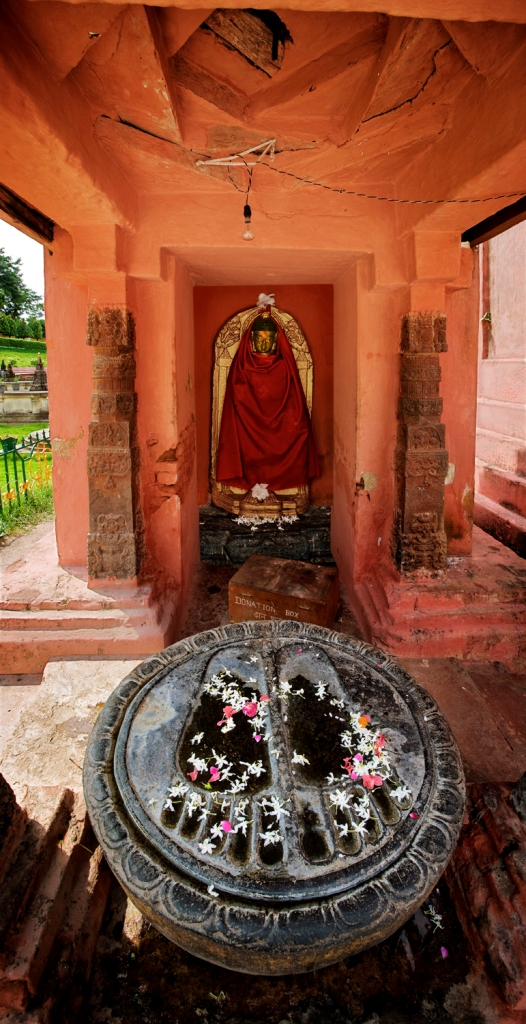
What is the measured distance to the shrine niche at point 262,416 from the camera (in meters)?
5.12

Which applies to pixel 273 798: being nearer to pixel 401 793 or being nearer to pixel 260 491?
pixel 401 793

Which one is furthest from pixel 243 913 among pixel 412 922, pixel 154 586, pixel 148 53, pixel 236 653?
pixel 148 53

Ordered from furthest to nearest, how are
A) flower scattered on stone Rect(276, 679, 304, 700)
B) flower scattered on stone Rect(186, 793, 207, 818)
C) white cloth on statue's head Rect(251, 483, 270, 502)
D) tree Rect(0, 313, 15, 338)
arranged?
tree Rect(0, 313, 15, 338) < white cloth on statue's head Rect(251, 483, 270, 502) < flower scattered on stone Rect(276, 679, 304, 700) < flower scattered on stone Rect(186, 793, 207, 818)

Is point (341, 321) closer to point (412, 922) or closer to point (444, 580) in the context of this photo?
point (444, 580)

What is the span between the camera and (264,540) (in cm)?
503

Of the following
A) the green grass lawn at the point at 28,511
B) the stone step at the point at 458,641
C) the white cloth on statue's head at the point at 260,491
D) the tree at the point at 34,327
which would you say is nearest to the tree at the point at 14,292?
the tree at the point at 34,327

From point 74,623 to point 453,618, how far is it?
2537mm

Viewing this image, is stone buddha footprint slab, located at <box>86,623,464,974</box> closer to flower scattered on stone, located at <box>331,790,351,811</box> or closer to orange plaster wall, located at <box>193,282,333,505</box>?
flower scattered on stone, located at <box>331,790,351,811</box>

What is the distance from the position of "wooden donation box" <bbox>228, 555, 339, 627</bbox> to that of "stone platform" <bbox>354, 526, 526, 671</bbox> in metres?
0.41

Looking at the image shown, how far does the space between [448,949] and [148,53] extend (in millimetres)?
3441

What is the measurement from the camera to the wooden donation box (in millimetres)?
3518

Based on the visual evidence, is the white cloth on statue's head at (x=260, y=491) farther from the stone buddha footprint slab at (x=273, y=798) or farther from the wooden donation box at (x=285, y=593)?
the stone buddha footprint slab at (x=273, y=798)

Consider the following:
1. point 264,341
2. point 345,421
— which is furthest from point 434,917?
point 264,341

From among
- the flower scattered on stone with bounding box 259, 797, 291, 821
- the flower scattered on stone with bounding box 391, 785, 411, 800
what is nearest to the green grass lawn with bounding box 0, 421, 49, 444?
the flower scattered on stone with bounding box 259, 797, 291, 821
